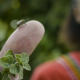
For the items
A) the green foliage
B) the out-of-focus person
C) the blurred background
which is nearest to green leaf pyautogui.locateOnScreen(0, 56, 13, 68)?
the green foliage

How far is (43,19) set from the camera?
213 cm

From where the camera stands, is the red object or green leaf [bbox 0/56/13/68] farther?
the red object

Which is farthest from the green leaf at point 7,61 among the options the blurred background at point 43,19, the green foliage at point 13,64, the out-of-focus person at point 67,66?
the blurred background at point 43,19

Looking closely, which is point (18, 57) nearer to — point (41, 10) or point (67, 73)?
point (67, 73)

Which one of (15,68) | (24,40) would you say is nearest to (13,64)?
(15,68)

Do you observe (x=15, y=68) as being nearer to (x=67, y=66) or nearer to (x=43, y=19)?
(x=67, y=66)

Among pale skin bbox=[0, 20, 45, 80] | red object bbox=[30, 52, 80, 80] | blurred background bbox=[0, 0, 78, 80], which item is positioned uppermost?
pale skin bbox=[0, 20, 45, 80]

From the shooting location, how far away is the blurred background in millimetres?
2057

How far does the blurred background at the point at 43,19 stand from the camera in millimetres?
2057

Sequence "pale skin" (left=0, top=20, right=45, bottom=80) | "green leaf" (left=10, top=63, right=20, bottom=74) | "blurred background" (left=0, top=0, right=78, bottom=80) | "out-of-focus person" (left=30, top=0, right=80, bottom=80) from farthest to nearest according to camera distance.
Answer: "blurred background" (left=0, top=0, right=78, bottom=80)
"out-of-focus person" (left=30, top=0, right=80, bottom=80)
"pale skin" (left=0, top=20, right=45, bottom=80)
"green leaf" (left=10, top=63, right=20, bottom=74)

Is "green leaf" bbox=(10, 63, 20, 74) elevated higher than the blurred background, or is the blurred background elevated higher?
"green leaf" bbox=(10, 63, 20, 74)

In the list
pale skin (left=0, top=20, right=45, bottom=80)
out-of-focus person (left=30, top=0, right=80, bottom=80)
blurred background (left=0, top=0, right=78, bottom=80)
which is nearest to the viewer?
pale skin (left=0, top=20, right=45, bottom=80)

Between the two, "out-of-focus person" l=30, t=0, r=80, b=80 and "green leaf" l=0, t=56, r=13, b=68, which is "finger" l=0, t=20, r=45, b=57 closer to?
"green leaf" l=0, t=56, r=13, b=68

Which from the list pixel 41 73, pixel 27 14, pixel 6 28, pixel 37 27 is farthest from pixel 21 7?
pixel 37 27
